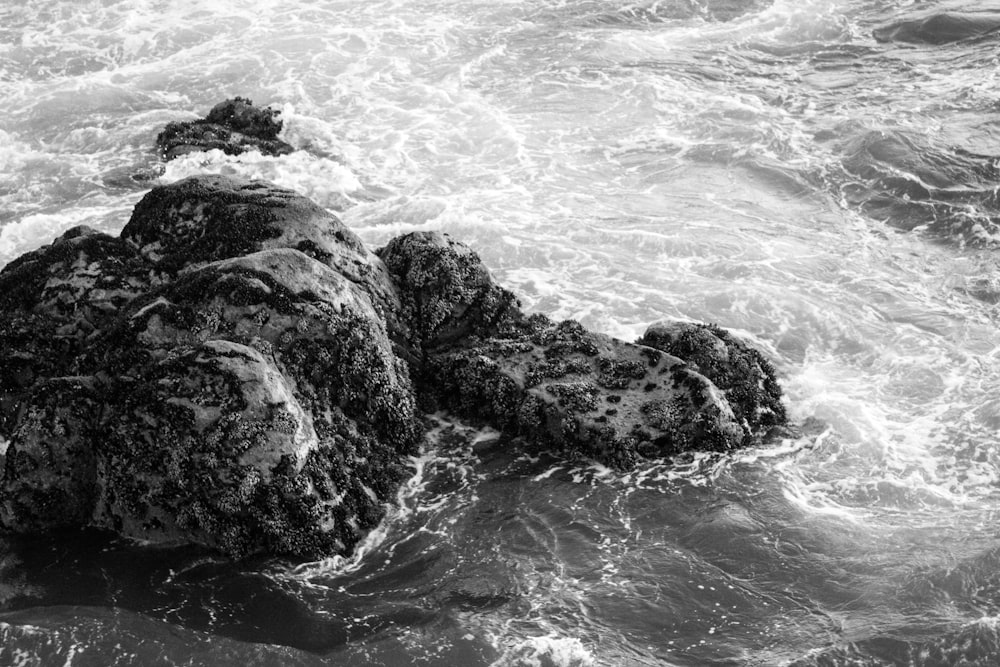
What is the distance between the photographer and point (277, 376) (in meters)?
11.3

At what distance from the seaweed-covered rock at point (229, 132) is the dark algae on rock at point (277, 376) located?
7.18 meters

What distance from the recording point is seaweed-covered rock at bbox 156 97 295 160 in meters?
21.3

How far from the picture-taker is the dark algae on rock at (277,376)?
10.7m

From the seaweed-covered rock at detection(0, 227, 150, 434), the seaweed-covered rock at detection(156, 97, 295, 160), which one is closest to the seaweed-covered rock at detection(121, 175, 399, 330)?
the seaweed-covered rock at detection(0, 227, 150, 434)

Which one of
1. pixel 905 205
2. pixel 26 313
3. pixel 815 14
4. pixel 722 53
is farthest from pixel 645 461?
pixel 815 14

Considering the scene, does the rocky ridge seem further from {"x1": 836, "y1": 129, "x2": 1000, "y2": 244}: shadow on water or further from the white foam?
Result: {"x1": 836, "y1": 129, "x2": 1000, "y2": 244}: shadow on water

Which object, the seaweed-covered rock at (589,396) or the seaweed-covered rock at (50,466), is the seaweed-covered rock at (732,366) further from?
the seaweed-covered rock at (50,466)

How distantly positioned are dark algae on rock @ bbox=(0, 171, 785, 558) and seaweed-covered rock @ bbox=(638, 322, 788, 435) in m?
0.03

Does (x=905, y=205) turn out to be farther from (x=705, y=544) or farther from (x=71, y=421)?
(x=71, y=421)

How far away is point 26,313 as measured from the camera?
1300 cm

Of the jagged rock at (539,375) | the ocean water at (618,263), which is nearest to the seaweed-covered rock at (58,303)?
the ocean water at (618,263)

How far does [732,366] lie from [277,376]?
19.7ft

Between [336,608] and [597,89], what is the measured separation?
58.5ft

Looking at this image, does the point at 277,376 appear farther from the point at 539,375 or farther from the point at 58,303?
the point at 58,303
